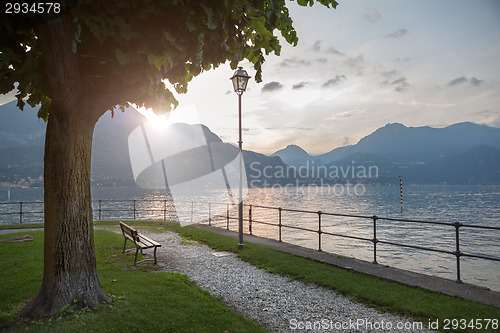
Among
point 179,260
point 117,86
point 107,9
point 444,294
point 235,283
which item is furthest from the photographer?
point 179,260

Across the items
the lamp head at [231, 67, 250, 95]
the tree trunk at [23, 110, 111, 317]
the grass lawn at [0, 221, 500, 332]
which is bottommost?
the grass lawn at [0, 221, 500, 332]

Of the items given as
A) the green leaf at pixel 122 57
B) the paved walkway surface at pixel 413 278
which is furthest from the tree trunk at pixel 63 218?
the paved walkway surface at pixel 413 278

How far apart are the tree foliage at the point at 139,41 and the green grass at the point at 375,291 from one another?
469 centimetres

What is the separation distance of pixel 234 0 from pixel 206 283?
18.9 ft

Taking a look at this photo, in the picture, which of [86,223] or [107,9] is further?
[86,223]

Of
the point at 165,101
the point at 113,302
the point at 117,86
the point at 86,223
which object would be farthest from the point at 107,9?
the point at 113,302

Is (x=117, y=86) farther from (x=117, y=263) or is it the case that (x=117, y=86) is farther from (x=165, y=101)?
(x=117, y=263)

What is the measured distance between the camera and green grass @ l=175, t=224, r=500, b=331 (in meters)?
4.85

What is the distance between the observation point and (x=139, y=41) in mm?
4031

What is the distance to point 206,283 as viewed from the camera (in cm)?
687

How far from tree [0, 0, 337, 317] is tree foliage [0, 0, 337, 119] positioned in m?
0.01

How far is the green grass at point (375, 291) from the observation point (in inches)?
191

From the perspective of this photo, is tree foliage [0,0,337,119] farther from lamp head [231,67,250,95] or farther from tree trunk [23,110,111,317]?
lamp head [231,67,250,95]

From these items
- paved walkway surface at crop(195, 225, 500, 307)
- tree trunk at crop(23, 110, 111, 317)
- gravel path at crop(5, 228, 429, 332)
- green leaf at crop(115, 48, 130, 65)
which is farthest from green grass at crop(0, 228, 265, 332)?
paved walkway surface at crop(195, 225, 500, 307)
